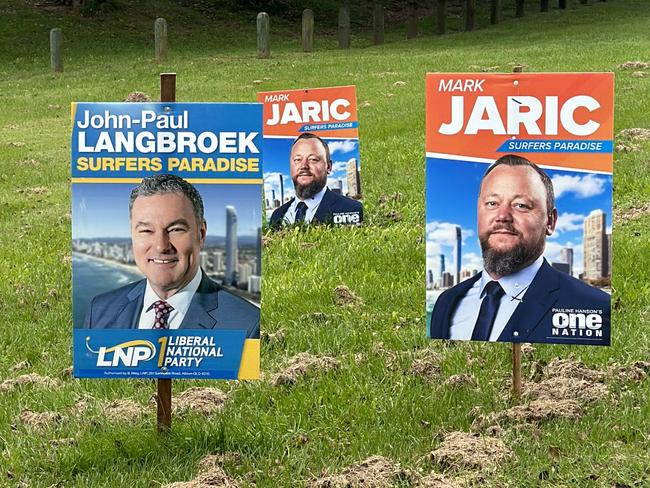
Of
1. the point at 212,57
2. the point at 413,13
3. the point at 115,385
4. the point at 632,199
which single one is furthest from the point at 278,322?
the point at 413,13

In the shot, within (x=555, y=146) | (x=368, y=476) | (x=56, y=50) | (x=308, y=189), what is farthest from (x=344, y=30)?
(x=368, y=476)

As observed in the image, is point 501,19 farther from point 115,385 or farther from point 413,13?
point 115,385

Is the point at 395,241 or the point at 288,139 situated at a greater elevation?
the point at 288,139

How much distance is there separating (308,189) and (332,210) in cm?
31

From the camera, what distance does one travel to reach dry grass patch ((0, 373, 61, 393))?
5.79 meters

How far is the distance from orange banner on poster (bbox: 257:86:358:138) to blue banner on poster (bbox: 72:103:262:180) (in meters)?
5.04

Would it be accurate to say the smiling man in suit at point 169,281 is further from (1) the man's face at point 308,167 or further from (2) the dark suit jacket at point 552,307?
(1) the man's face at point 308,167

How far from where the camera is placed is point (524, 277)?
17.1 ft

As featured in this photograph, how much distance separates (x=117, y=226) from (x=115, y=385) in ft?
4.63

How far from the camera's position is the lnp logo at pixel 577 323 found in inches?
203

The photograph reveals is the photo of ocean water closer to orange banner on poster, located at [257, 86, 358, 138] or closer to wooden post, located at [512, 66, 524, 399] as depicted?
wooden post, located at [512, 66, 524, 399]

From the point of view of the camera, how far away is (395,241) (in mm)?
9031

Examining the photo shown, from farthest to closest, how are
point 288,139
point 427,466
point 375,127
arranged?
point 375,127
point 288,139
point 427,466

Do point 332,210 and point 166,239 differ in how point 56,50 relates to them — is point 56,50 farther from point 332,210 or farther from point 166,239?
point 166,239
